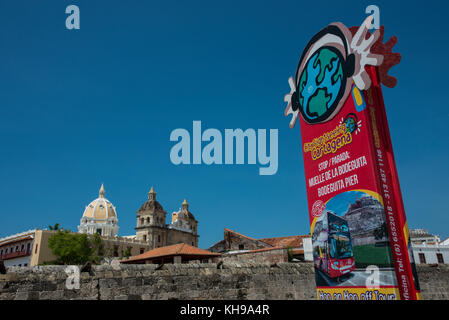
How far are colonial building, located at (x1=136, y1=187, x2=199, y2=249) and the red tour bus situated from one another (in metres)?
57.5

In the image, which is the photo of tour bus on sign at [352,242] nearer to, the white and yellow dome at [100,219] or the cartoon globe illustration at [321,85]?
the cartoon globe illustration at [321,85]

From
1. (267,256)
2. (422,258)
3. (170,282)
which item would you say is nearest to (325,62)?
(170,282)

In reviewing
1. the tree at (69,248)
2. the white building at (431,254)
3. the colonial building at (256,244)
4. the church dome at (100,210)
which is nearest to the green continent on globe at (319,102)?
the colonial building at (256,244)

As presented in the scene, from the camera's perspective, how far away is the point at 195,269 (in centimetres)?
773

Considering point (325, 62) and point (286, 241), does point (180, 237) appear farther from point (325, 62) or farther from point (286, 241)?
point (325, 62)

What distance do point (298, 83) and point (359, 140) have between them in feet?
10.4

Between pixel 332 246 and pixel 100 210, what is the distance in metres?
70.5

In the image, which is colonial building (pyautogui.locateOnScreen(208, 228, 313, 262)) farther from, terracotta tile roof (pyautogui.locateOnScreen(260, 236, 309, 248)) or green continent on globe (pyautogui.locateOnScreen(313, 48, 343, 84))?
green continent on globe (pyautogui.locateOnScreen(313, 48, 343, 84))

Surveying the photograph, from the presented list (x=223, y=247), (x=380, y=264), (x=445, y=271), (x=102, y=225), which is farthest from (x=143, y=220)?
(x=380, y=264)

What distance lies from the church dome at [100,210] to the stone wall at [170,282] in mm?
67709

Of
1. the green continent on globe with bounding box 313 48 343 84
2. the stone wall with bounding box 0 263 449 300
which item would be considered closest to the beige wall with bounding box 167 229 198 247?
the stone wall with bounding box 0 263 449 300

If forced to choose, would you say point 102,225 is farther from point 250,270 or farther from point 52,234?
point 250,270

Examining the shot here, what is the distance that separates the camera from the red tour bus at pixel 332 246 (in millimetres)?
7258

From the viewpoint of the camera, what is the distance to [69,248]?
46.6 m
